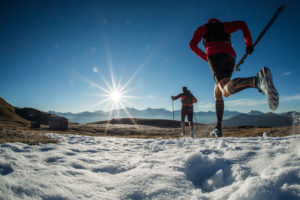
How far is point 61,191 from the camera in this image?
1.06 metres

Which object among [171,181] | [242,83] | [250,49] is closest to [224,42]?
[250,49]

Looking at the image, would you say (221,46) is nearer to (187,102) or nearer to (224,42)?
(224,42)

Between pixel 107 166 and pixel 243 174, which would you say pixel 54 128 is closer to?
pixel 107 166

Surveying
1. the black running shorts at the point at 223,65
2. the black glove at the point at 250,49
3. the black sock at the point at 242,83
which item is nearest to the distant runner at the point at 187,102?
the black running shorts at the point at 223,65

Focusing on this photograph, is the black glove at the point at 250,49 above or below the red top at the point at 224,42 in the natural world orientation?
below

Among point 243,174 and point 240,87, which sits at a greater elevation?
point 240,87

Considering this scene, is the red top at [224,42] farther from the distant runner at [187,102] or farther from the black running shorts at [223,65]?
the distant runner at [187,102]

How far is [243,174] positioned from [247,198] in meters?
0.47

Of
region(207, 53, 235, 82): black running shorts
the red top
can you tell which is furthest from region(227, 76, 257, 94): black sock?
the red top

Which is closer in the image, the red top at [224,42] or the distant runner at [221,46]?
the distant runner at [221,46]

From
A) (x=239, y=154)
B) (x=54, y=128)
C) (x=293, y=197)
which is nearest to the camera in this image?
(x=293, y=197)

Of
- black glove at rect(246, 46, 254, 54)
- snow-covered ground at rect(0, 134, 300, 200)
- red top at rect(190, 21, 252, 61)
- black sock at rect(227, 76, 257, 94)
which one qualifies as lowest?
snow-covered ground at rect(0, 134, 300, 200)

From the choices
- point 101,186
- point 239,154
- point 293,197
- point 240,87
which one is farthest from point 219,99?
point 101,186

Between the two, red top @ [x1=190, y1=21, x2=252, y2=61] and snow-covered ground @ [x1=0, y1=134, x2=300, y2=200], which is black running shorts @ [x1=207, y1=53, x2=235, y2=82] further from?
snow-covered ground @ [x1=0, y1=134, x2=300, y2=200]
